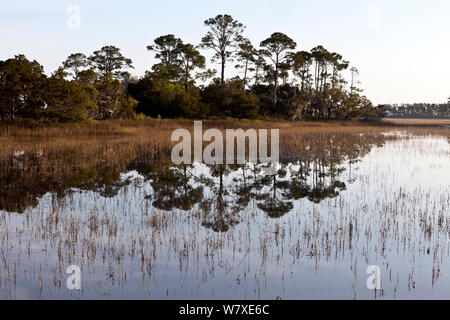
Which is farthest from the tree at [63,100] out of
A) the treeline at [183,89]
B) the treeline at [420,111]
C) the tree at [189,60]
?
the treeline at [420,111]

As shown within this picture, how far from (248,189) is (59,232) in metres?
6.46

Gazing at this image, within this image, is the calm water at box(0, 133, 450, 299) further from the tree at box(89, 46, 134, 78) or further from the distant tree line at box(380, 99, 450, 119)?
the distant tree line at box(380, 99, 450, 119)

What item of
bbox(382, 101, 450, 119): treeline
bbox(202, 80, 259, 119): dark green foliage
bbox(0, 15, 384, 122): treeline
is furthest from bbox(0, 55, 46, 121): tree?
bbox(382, 101, 450, 119): treeline

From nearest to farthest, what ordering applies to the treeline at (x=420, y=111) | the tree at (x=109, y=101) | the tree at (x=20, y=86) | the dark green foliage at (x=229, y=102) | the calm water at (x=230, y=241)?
the calm water at (x=230, y=241) → the tree at (x=20, y=86) → the tree at (x=109, y=101) → the dark green foliage at (x=229, y=102) → the treeline at (x=420, y=111)

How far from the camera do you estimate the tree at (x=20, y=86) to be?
2828 centimetres

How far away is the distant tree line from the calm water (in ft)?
488

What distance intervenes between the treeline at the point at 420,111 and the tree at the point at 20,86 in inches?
5495

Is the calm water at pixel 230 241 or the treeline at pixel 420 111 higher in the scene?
the treeline at pixel 420 111

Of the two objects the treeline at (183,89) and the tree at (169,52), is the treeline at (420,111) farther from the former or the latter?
the tree at (169,52)

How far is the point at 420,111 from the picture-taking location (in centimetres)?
15200

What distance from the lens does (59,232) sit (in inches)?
306
